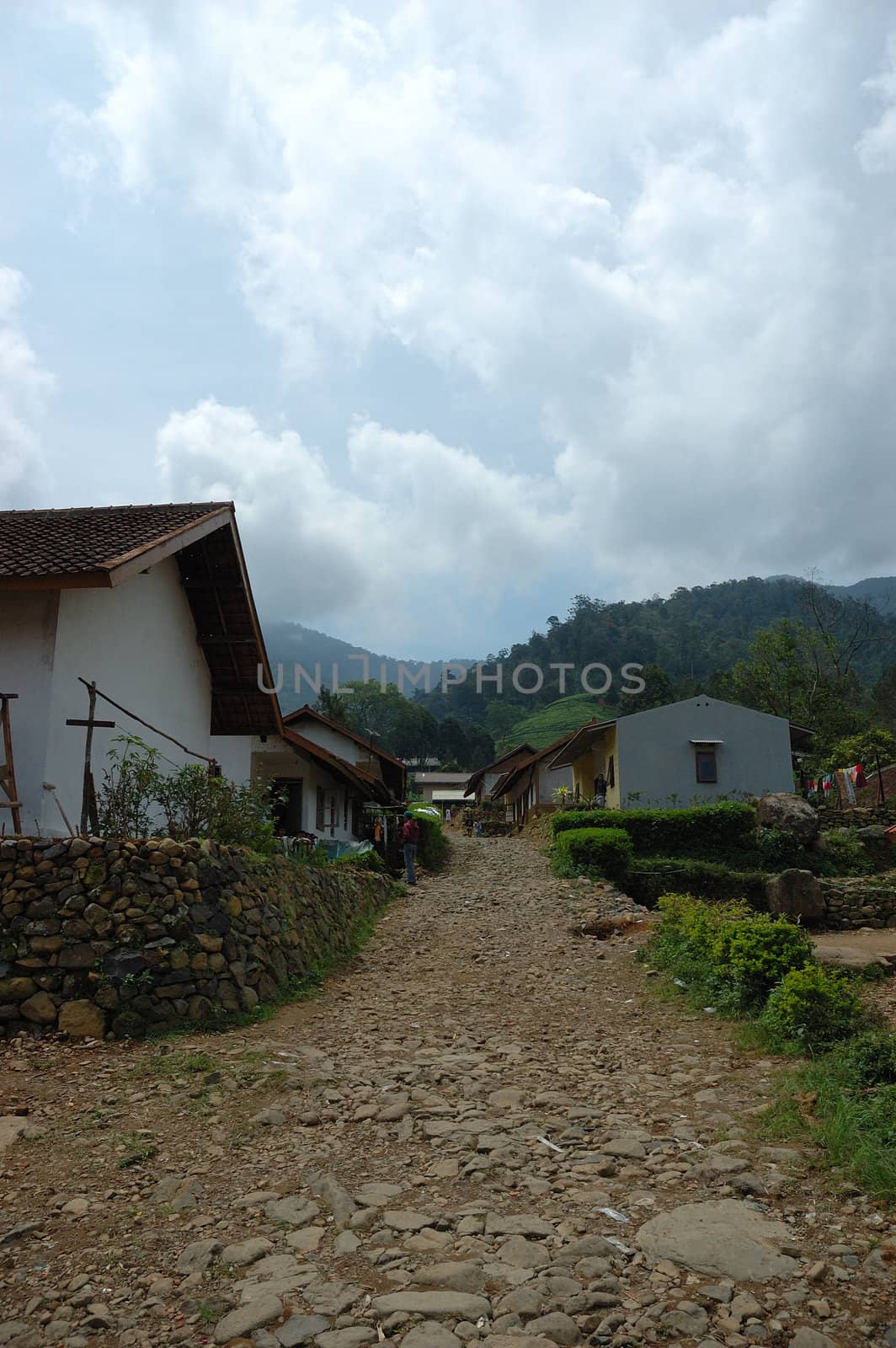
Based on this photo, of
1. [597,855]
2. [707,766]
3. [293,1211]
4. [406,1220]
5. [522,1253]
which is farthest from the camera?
[707,766]

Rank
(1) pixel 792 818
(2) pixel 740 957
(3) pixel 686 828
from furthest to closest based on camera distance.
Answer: (1) pixel 792 818 < (3) pixel 686 828 < (2) pixel 740 957

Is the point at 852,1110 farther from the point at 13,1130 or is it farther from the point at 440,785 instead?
the point at 440,785

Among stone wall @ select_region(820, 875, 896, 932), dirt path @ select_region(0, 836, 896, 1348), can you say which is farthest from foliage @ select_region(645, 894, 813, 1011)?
stone wall @ select_region(820, 875, 896, 932)

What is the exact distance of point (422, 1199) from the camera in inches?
194

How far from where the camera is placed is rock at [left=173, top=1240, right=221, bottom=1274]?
4.18m

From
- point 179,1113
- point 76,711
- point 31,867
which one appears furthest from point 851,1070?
point 76,711

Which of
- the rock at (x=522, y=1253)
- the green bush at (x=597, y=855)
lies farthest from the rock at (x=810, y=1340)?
A: the green bush at (x=597, y=855)

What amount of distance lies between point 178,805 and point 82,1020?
2851 mm

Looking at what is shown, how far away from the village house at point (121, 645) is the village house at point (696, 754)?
18404 millimetres

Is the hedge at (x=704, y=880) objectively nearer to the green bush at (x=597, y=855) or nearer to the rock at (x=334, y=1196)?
the green bush at (x=597, y=855)

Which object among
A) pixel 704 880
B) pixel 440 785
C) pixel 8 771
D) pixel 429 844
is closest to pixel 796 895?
pixel 704 880

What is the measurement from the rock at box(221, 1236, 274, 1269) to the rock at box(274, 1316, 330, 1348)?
2.06 ft

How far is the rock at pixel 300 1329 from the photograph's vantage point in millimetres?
3561

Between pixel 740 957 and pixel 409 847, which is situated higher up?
pixel 409 847
